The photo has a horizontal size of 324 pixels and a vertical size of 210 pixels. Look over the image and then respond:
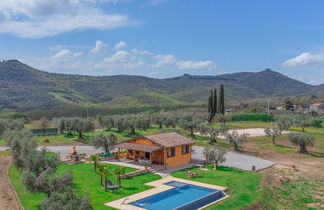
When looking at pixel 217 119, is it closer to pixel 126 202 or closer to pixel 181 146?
pixel 181 146

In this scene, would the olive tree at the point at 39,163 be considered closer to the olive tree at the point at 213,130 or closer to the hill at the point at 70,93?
the olive tree at the point at 213,130

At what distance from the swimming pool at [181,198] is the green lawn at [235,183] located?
1049mm

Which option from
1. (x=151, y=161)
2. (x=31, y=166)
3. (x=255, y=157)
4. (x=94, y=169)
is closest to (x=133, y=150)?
(x=151, y=161)

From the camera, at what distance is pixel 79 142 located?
46094mm

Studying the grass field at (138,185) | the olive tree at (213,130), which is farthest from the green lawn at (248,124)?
the grass field at (138,185)

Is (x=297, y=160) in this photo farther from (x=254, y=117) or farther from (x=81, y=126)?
(x=254, y=117)

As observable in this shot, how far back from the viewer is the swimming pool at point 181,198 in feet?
65.8

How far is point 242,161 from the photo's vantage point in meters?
35.1

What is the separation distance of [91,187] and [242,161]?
63.3 ft

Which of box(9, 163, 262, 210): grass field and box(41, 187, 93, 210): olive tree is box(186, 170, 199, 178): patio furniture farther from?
box(41, 187, 93, 210): olive tree

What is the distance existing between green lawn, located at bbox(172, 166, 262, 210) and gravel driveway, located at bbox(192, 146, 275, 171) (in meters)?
2.43

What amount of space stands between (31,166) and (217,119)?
2099 inches

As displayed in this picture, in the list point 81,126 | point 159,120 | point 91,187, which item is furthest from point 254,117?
point 91,187

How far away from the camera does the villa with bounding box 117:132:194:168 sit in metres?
30.8
